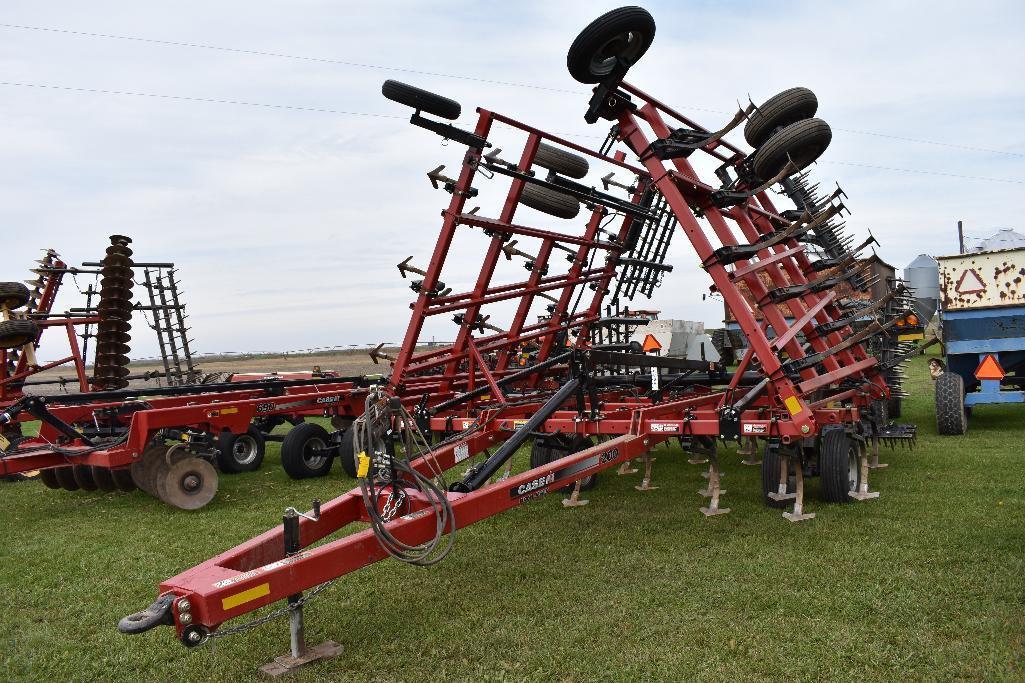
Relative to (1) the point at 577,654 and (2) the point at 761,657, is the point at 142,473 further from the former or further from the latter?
(2) the point at 761,657

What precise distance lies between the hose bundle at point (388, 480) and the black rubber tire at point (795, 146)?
4419 mm

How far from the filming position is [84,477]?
816 centimetres

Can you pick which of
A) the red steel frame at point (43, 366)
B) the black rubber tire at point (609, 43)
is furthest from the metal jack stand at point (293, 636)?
the red steel frame at point (43, 366)

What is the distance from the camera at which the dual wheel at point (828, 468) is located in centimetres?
595

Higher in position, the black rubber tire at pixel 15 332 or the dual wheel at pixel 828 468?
the black rubber tire at pixel 15 332

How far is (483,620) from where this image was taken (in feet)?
13.0

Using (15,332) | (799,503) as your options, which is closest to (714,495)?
(799,503)

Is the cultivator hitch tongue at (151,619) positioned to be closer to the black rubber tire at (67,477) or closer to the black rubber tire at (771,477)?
the black rubber tire at (771,477)

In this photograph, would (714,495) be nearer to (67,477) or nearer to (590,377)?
(590,377)

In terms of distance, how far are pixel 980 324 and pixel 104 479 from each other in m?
10.5

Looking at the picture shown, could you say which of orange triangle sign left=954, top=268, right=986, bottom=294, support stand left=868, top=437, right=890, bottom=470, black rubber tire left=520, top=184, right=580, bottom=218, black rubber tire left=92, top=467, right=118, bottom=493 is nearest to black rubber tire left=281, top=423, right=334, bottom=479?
black rubber tire left=92, top=467, right=118, bottom=493

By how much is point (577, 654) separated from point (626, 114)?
4.40 meters

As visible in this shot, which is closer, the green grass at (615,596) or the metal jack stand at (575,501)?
the green grass at (615,596)

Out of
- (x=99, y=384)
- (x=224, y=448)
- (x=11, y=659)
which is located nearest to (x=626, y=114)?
(x=11, y=659)
